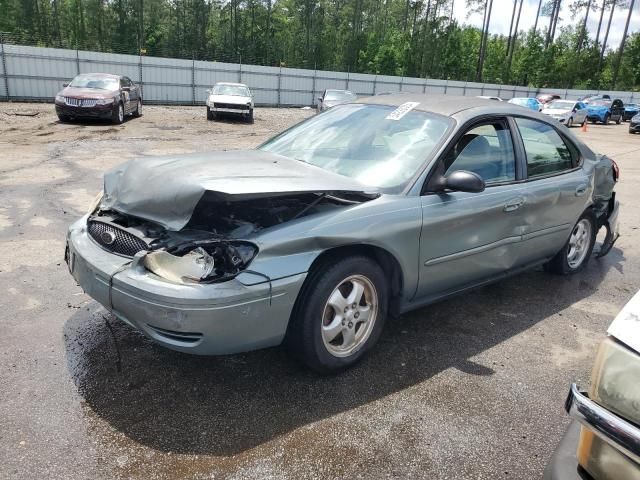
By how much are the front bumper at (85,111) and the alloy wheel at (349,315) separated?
14.4 m

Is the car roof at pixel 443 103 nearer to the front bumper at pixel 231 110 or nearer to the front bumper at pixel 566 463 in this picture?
the front bumper at pixel 566 463

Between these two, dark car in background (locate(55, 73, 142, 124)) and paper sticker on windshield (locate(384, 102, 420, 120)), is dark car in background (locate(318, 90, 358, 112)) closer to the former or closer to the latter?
dark car in background (locate(55, 73, 142, 124))

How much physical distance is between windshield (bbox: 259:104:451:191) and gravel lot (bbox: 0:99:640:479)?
1191 millimetres

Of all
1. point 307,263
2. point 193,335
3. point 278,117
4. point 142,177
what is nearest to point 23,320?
point 142,177

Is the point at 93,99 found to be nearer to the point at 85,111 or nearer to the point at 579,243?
the point at 85,111

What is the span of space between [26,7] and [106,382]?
62499mm

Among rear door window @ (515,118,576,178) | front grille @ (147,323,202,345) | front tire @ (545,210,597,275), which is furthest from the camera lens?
front tire @ (545,210,597,275)

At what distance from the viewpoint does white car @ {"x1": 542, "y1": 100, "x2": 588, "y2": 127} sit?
86.8ft

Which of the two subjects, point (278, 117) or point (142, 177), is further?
point (278, 117)

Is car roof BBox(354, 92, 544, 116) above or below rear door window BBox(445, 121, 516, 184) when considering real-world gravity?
above

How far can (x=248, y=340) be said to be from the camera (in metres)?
2.63

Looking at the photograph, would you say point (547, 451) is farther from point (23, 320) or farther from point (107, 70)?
point (107, 70)

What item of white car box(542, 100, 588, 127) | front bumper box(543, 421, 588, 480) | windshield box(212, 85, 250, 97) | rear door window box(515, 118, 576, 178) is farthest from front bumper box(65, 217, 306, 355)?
white car box(542, 100, 588, 127)

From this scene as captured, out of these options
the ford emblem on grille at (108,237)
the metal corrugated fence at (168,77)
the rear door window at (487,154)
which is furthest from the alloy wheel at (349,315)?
the metal corrugated fence at (168,77)
